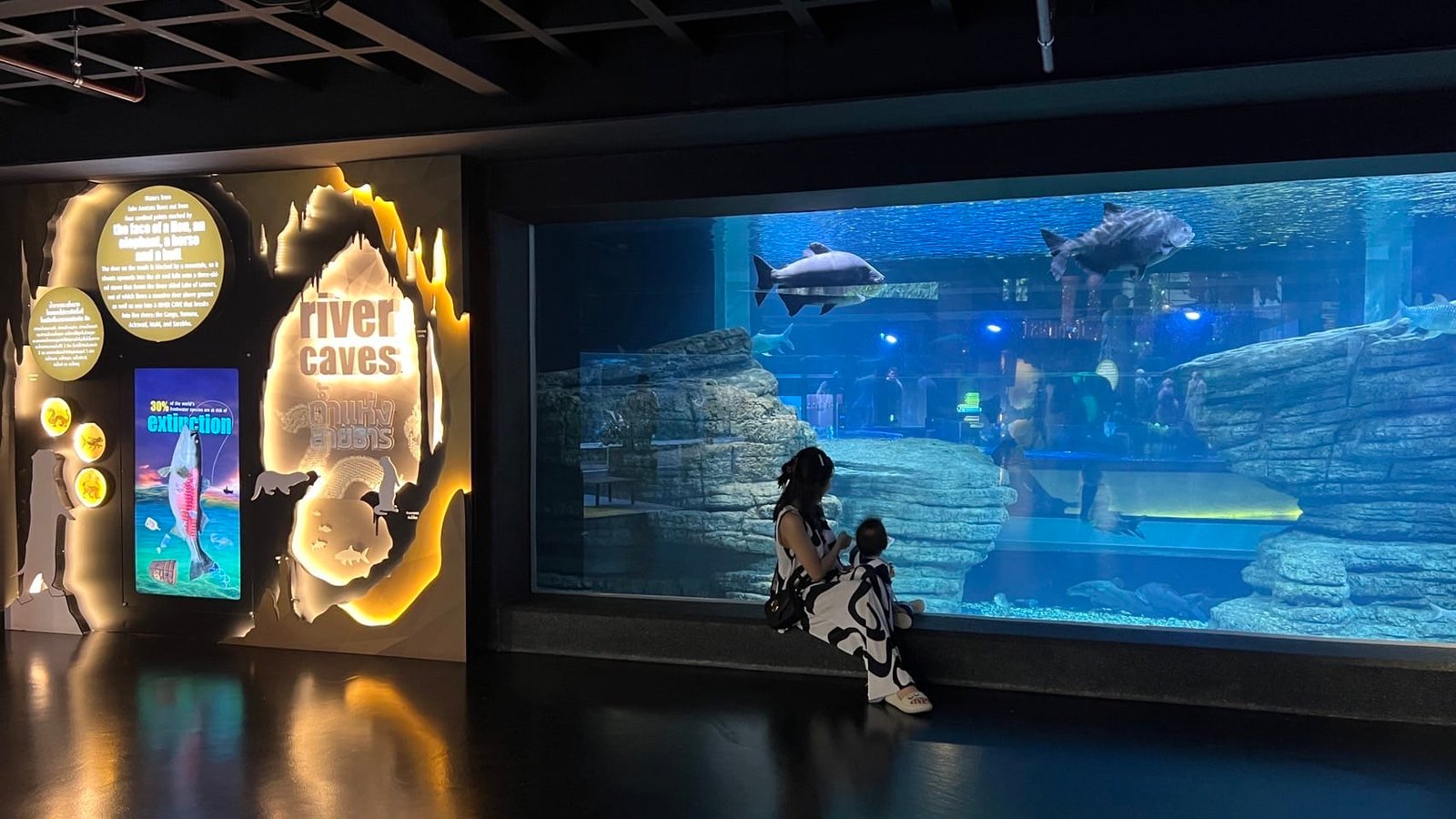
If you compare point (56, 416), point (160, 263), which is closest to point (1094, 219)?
point (160, 263)

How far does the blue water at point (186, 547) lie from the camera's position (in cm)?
587

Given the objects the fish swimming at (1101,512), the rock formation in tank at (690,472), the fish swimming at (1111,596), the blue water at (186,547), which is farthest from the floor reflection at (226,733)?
the fish swimming at (1111,596)

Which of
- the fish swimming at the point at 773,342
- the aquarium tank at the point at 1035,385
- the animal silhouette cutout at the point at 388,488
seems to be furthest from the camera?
the fish swimming at the point at 773,342

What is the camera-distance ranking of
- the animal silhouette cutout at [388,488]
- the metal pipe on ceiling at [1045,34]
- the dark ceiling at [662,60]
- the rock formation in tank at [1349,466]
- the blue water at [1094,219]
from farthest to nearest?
1. the rock formation in tank at [1349,466]
2. the blue water at [1094,219]
3. the animal silhouette cutout at [388,488]
4. the dark ceiling at [662,60]
5. the metal pipe on ceiling at [1045,34]

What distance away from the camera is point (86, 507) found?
241 inches

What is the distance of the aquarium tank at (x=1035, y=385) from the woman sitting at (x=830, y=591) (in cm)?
148

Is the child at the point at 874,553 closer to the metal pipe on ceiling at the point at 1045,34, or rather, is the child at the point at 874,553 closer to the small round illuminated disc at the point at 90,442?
the metal pipe on ceiling at the point at 1045,34

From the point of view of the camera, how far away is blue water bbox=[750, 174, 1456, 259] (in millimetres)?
6418

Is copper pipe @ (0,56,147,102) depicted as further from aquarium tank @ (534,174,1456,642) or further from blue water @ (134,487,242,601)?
blue water @ (134,487,242,601)

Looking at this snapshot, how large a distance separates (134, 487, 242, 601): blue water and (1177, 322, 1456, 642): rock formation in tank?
248 inches

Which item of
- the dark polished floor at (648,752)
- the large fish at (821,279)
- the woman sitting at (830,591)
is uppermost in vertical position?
the large fish at (821,279)

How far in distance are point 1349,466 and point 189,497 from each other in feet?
25.9

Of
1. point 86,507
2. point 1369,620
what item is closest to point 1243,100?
point 1369,620

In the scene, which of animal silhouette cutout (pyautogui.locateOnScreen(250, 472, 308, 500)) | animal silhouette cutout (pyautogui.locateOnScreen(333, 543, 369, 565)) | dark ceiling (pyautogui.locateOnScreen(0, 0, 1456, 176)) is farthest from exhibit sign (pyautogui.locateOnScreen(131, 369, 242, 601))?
dark ceiling (pyautogui.locateOnScreen(0, 0, 1456, 176))
